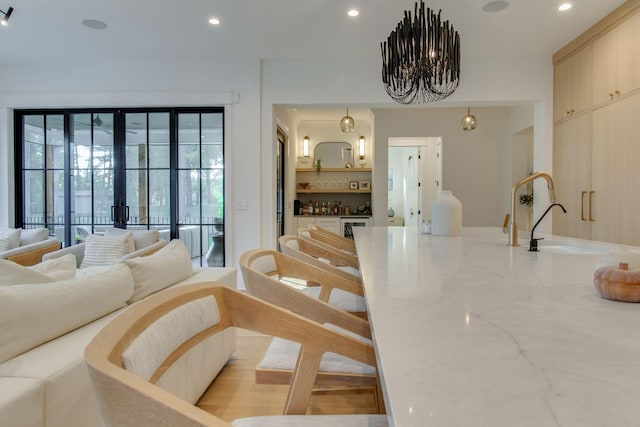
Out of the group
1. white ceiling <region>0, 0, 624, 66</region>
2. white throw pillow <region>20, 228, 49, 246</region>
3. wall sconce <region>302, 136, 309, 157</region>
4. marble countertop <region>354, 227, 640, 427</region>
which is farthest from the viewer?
wall sconce <region>302, 136, 309, 157</region>

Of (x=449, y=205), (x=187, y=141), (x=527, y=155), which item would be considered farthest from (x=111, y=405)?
(x=527, y=155)

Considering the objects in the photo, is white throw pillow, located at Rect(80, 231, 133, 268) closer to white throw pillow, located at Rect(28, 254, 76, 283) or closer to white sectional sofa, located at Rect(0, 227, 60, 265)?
white sectional sofa, located at Rect(0, 227, 60, 265)

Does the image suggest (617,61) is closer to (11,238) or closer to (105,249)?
(105,249)

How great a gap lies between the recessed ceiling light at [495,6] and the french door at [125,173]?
309cm

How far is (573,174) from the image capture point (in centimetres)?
400

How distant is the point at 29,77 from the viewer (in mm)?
4609

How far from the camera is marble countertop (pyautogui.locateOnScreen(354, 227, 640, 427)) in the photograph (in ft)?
1.13

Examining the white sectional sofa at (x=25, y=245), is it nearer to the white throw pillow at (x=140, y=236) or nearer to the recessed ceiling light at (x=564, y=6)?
the white throw pillow at (x=140, y=236)

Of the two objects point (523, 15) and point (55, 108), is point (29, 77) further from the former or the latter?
point (523, 15)

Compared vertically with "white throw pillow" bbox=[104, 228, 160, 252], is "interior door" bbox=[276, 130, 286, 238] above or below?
above

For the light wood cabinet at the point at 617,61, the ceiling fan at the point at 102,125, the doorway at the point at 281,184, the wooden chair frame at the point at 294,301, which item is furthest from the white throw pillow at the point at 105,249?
the light wood cabinet at the point at 617,61

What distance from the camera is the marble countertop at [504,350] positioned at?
1.13ft

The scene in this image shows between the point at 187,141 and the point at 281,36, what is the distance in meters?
1.78

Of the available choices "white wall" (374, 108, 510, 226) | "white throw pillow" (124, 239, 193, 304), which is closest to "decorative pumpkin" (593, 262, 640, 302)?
"white throw pillow" (124, 239, 193, 304)
